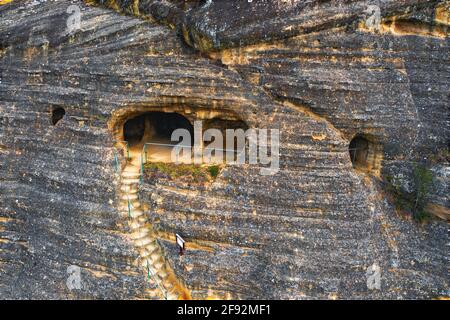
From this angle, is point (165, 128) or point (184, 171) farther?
point (165, 128)

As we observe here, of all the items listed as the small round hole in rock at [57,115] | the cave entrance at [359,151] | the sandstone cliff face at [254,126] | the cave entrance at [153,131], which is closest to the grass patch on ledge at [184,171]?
the sandstone cliff face at [254,126]

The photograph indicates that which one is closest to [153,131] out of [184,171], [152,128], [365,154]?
[152,128]

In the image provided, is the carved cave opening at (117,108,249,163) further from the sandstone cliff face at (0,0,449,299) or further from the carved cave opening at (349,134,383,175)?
the carved cave opening at (349,134,383,175)

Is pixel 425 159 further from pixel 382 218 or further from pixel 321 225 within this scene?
pixel 321 225

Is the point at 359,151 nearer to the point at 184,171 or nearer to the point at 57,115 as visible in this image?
the point at 184,171

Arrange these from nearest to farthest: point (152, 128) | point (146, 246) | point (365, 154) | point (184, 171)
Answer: point (146, 246) → point (184, 171) → point (365, 154) → point (152, 128)

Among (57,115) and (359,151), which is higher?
(57,115)
